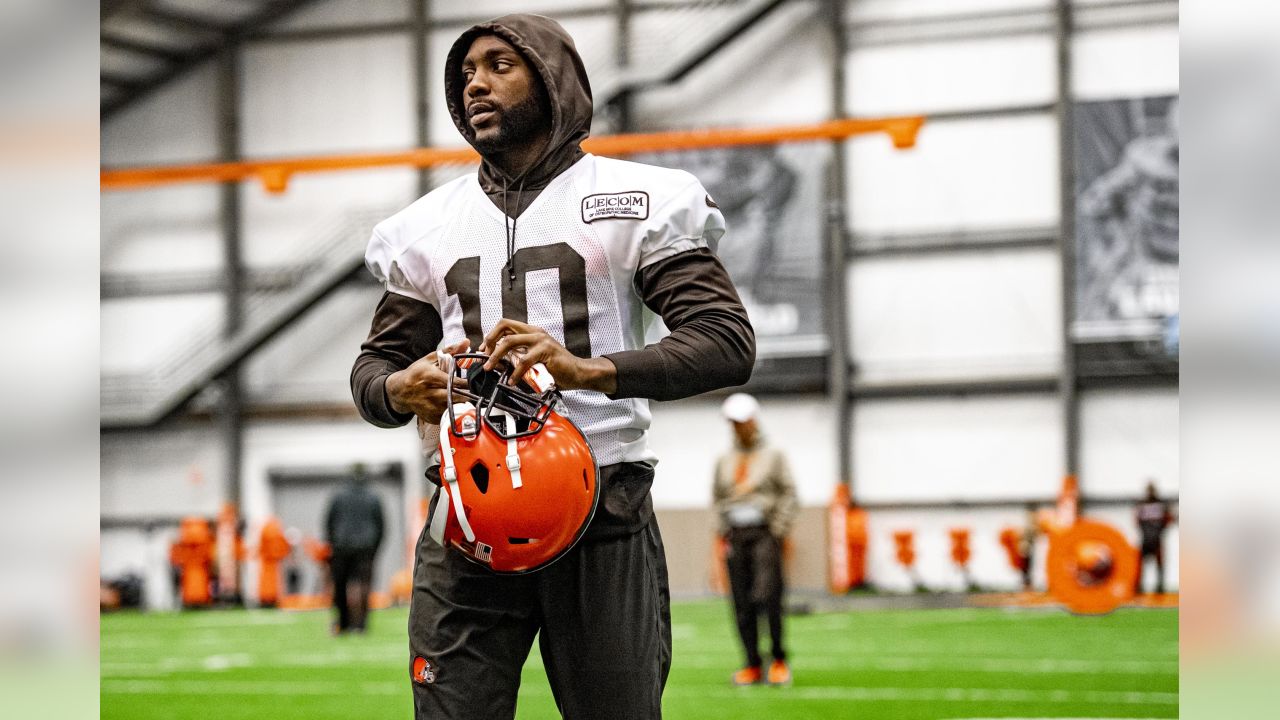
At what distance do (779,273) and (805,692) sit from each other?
11506 millimetres

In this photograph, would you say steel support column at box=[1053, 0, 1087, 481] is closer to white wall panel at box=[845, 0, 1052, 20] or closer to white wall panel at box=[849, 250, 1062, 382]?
white wall panel at box=[849, 250, 1062, 382]

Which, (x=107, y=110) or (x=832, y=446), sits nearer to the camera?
(x=832, y=446)

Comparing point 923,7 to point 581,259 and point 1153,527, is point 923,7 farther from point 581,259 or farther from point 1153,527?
point 581,259

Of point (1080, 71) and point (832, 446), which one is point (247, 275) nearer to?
point (832, 446)

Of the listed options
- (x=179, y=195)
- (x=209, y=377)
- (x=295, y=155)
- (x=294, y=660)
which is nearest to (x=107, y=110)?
(x=179, y=195)

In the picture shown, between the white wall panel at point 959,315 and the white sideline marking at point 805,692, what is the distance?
11.0 m

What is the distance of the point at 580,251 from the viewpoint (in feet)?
8.91

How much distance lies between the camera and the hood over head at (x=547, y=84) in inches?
108

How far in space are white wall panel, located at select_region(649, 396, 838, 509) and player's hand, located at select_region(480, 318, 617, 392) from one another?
56.1 ft

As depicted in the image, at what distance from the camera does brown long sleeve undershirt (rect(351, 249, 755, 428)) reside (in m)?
2.56

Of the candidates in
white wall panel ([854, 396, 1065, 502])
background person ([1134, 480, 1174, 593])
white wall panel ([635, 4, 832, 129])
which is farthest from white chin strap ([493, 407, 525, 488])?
white wall panel ([635, 4, 832, 129])

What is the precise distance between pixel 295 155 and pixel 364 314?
2.62 m

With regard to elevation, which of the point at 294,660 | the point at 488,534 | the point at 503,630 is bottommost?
the point at 294,660
